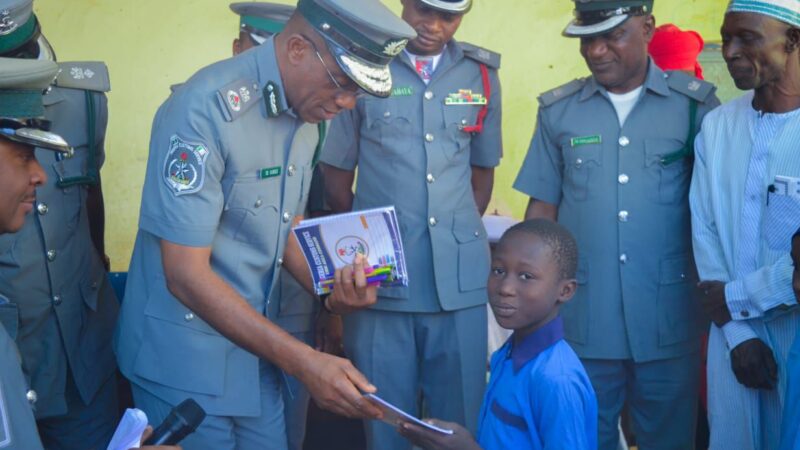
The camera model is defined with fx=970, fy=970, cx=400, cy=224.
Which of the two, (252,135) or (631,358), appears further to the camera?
(631,358)

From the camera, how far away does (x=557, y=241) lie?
286 centimetres

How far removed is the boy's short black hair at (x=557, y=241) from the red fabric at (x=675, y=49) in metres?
2.21

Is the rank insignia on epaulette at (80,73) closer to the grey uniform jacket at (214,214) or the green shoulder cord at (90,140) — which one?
the green shoulder cord at (90,140)

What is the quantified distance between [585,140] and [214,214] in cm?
161

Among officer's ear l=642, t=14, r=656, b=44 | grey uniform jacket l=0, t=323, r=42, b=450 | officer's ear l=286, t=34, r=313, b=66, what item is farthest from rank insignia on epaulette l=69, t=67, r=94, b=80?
officer's ear l=642, t=14, r=656, b=44

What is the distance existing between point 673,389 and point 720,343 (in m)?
0.39

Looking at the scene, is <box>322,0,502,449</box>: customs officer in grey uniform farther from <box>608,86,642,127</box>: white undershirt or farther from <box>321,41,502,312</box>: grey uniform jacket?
<box>608,86,642,127</box>: white undershirt

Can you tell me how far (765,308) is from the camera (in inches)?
125

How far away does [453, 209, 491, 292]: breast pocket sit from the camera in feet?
12.9

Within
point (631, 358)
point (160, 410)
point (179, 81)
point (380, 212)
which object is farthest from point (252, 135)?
point (179, 81)

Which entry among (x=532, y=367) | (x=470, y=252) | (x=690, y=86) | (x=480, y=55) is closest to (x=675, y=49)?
(x=690, y=86)

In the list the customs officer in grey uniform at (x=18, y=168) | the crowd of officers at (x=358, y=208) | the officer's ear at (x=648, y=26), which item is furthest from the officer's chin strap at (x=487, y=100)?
the customs officer in grey uniform at (x=18, y=168)

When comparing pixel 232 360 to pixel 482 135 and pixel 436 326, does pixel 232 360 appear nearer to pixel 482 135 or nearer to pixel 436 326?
pixel 436 326

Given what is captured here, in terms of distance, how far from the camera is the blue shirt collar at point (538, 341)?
2.74 m
